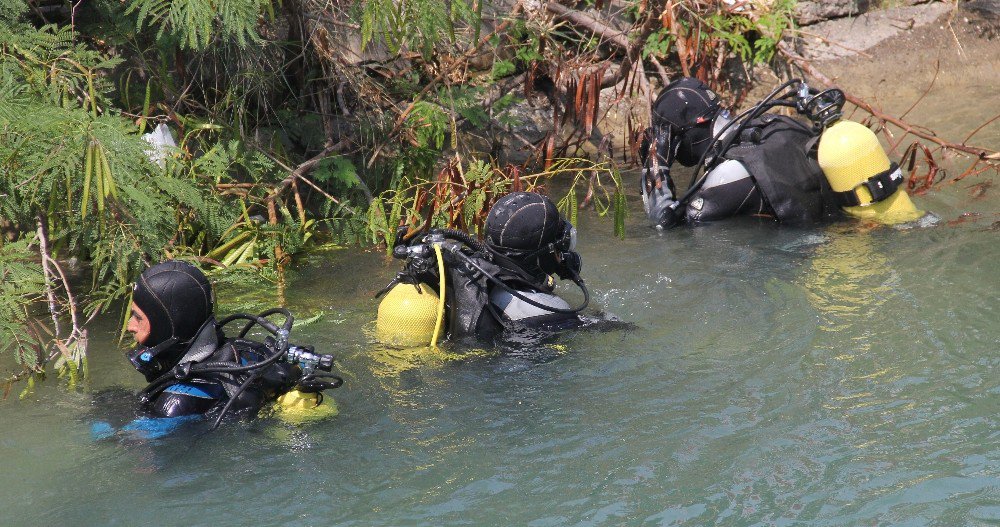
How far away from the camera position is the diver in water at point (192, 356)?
3.76 m

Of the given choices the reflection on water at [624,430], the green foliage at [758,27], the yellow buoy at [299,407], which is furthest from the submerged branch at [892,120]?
the yellow buoy at [299,407]

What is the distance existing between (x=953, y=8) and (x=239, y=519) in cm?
809

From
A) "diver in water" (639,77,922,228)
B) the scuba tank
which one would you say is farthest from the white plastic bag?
the scuba tank

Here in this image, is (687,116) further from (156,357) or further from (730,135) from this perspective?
(156,357)

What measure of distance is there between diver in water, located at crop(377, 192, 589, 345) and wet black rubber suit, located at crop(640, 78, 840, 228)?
197cm

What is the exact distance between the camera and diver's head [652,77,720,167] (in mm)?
6414

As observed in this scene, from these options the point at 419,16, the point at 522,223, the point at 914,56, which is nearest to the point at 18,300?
the point at 522,223

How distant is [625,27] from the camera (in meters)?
8.53

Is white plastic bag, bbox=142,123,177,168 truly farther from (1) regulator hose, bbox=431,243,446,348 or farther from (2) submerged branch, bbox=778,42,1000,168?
(2) submerged branch, bbox=778,42,1000,168

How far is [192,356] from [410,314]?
3.55 ft

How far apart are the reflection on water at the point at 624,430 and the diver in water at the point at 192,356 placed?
0.53 feet

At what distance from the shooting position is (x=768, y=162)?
620cm

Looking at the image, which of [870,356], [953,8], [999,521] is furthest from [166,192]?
[953,8]

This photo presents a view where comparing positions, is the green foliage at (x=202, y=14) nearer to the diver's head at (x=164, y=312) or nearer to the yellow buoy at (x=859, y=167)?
the diver's head at (x=164, y=312)
